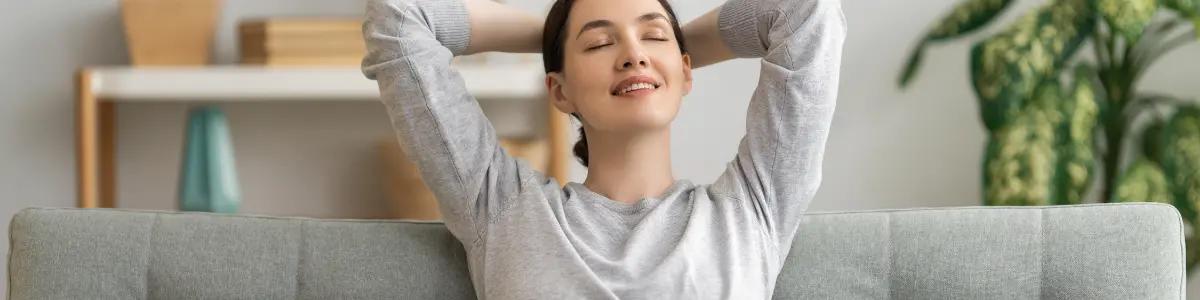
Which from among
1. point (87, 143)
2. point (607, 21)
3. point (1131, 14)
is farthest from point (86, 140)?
point (1131, 14)

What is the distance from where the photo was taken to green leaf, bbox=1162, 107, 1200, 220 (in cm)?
241

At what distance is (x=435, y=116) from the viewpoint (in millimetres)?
1411

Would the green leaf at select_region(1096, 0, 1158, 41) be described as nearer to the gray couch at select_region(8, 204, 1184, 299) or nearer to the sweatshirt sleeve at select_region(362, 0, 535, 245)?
the gray couch at select_region(8, 204, 1184, 299)

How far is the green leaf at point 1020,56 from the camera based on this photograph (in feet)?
8.00

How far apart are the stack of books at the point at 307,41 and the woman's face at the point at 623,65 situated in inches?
54.5

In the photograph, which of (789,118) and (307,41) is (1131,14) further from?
(307,41)

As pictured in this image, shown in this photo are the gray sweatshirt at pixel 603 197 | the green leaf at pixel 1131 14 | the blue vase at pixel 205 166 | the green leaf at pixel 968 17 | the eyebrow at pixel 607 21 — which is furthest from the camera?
the blue vase at pixel 205 166

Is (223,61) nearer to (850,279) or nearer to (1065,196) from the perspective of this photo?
(1065,196)

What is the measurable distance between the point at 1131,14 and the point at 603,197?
1329mm

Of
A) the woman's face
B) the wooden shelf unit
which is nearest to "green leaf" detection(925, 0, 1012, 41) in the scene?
the wooden shelf unit

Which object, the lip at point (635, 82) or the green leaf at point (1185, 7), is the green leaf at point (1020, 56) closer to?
the green leaf at point (1185, 7)

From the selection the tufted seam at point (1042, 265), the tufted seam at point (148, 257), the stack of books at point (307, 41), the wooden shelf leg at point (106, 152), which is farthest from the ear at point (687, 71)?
the wooden shelf leg at point (106, 152)

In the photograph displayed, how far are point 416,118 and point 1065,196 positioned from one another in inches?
58.5

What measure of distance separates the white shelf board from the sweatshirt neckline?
51.3 inches
